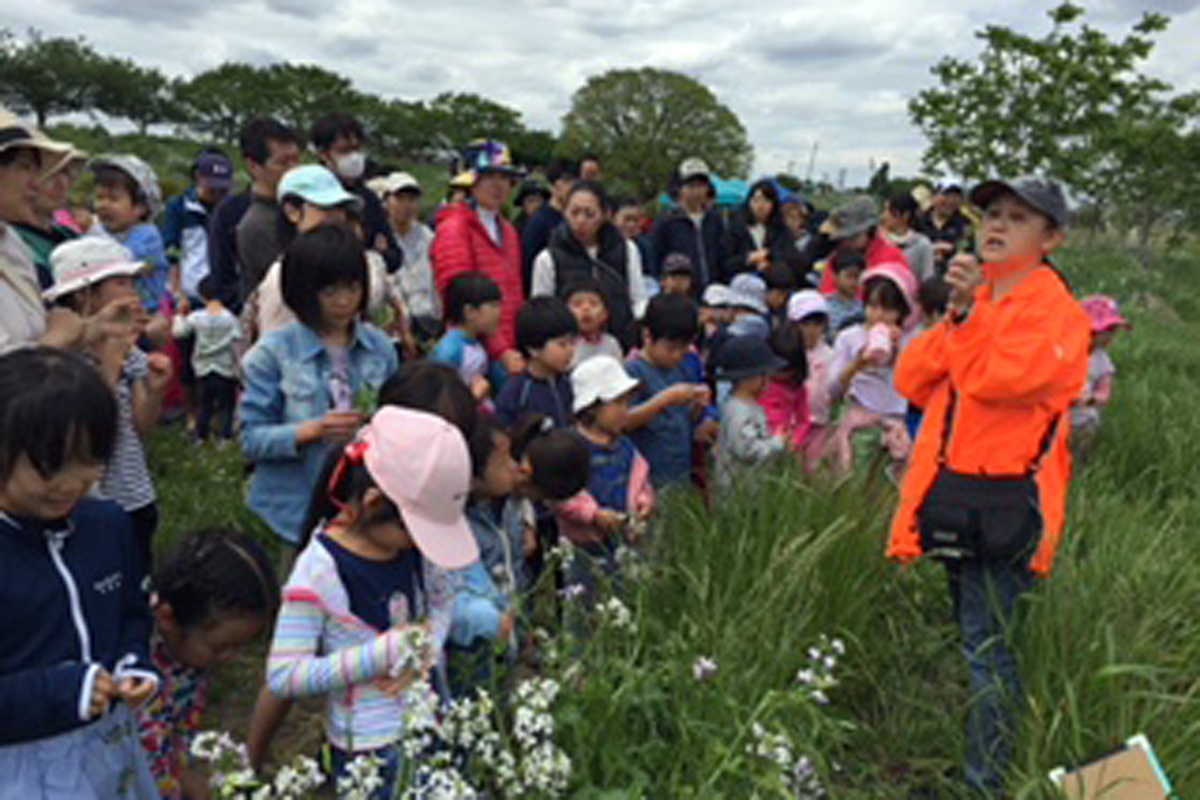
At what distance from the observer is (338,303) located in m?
2.69

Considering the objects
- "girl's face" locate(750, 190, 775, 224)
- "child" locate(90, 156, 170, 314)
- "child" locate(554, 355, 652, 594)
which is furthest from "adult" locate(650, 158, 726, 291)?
"child" locate(90, 156, 170, 314)

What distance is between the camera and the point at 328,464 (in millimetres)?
2117

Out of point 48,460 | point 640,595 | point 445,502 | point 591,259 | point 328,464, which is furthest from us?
point 591,259

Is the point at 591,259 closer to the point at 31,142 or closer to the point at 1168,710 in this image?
the point at 31,142

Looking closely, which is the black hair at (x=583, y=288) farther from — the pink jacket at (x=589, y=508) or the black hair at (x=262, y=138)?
the black hair at (x=262, y=138)

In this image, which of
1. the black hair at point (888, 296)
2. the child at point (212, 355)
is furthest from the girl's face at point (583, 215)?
the child at point (212, 355)

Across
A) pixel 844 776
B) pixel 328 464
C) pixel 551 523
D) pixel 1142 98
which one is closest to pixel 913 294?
pixel 551 523

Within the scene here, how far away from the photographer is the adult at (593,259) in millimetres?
4688

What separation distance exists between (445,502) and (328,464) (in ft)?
1.48

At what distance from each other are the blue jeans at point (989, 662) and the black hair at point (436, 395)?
1550 mm

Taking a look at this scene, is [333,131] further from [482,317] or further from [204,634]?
[204,634]

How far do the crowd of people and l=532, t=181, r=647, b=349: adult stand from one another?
20 mm

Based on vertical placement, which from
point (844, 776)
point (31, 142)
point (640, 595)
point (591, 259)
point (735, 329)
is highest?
point (31, 142)

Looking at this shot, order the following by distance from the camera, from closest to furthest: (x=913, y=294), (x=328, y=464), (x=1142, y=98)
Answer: (x=328, y=464) < (x=913, y=294) < (x=1142, y=98)
